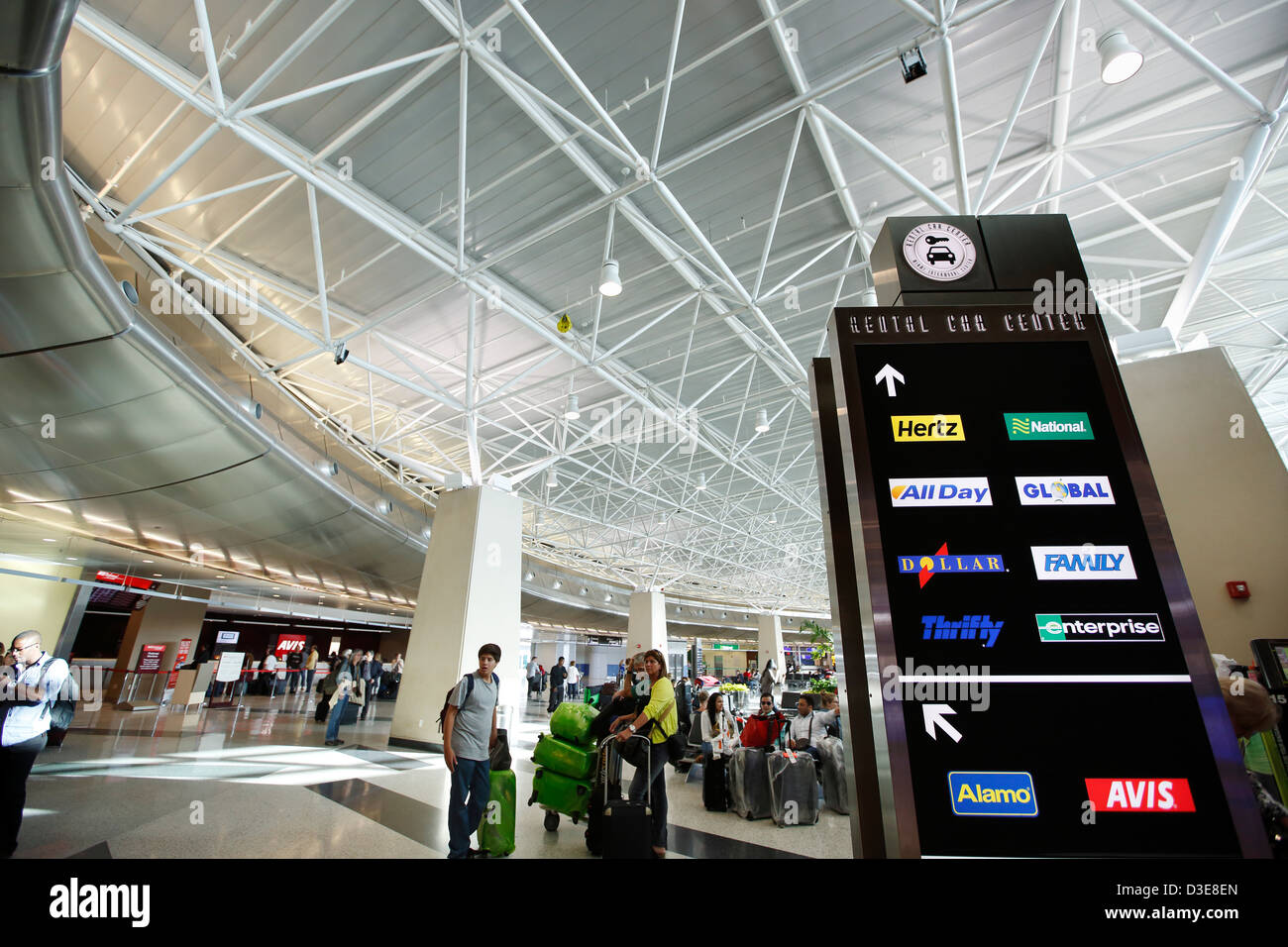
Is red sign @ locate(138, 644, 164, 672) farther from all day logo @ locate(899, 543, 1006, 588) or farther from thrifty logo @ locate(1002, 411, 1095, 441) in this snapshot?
thrifty logo @ locate(1002, 411, 1095, 441)

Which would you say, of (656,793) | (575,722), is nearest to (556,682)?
(575,722)

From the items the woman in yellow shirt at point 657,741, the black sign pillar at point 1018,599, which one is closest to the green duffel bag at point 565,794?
the woman in yellow shirt at point 657,741

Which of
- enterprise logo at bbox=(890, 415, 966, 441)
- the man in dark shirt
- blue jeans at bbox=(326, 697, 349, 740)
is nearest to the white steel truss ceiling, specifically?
blue jeans at bbox=(326, 697, 349, 740)

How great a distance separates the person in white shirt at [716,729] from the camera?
797 centimetres

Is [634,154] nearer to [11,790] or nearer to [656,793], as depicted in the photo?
[656,793]

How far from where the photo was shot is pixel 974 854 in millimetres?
1686

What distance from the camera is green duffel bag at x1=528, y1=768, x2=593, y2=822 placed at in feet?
18.4

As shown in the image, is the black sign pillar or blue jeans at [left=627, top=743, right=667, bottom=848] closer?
the black sign pillar

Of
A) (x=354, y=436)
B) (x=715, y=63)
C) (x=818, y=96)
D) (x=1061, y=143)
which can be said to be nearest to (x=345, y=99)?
(x=715, y=63)

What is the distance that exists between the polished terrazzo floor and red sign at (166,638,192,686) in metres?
8.98

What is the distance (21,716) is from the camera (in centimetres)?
456

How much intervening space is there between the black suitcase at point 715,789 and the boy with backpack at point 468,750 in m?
3.54
